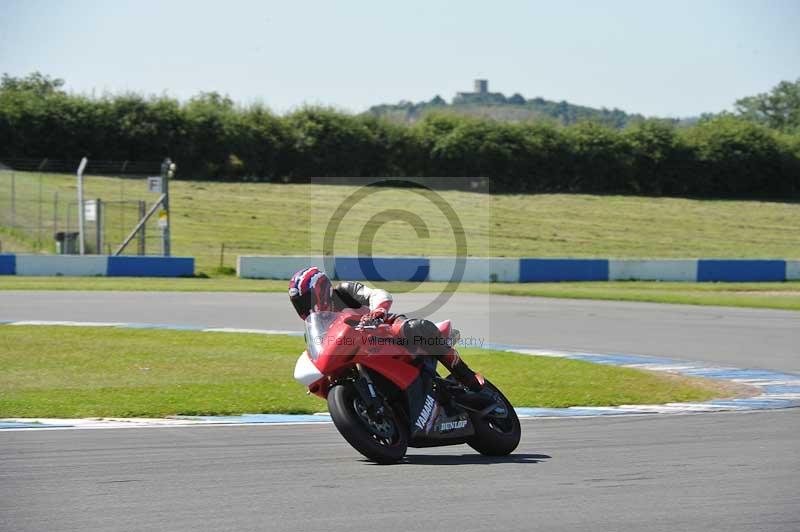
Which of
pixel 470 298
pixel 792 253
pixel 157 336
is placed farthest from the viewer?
pixel 792 253

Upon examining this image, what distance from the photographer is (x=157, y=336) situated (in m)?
16.2

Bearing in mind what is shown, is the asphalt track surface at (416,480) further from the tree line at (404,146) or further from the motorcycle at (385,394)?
the tree line at (404,146)

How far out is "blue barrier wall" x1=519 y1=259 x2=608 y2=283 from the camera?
105ft

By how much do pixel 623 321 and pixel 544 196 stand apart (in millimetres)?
28146

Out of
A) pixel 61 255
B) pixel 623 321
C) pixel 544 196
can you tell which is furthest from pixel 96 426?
pixel 544 196

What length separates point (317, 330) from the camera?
7.19 meters

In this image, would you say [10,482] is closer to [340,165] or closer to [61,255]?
[61,255]

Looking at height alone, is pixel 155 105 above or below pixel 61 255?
above

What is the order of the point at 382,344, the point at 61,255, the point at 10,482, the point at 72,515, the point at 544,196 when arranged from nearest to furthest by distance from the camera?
the point at 72,515, the point at 10,482, the point at 382,344, the point at 61,255, the point at 544,196

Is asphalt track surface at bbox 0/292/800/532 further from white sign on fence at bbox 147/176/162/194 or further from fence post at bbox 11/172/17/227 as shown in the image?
fence post at bbox 11/172/17/227

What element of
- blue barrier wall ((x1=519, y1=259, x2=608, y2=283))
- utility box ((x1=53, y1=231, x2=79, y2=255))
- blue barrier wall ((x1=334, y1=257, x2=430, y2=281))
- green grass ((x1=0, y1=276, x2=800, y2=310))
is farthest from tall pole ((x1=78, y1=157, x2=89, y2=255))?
blue barrier wall ((x1=519, y1=259, x2=608, y2=283))

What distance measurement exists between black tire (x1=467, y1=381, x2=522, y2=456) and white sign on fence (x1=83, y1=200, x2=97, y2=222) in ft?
83.9

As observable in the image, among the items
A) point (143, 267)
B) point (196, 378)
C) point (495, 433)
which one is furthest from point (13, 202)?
point (495, 433)

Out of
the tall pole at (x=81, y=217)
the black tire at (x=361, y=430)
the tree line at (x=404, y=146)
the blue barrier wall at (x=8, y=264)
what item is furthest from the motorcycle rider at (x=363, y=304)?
the tree line at (x=404, y=146)
